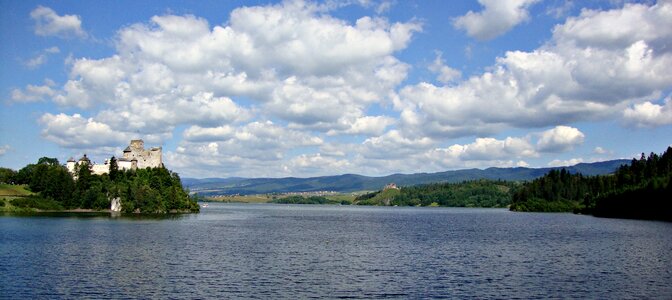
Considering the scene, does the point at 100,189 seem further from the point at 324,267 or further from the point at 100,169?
the point at 324,267

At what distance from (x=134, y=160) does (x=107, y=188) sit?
62.4 ft

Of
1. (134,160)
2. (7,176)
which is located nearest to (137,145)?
(134,160)

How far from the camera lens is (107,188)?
176875mm

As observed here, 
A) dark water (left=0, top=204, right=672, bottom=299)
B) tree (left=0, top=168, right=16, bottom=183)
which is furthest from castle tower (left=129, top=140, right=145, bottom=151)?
dark water (left=0, top=204, right=672, bottom=299)

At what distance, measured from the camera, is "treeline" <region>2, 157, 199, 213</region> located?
569ft

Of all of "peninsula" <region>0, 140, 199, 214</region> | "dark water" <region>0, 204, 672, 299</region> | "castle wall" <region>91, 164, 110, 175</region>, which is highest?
"castle wall" <region>91, 164, 110, 175</region>

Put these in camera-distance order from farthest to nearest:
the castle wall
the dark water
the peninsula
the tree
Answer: the tree < the castle wall < the peninsula < the dark water

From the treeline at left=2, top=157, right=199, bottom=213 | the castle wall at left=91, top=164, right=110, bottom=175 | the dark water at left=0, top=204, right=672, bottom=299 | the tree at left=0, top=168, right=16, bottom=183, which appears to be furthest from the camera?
the tree at left=0, top=168, right=16, bottom=183

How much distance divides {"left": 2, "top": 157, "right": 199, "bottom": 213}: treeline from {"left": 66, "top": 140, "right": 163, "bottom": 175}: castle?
16.9 feet

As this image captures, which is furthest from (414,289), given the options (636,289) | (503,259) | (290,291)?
(503,259)

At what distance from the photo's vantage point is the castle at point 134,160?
19062cm

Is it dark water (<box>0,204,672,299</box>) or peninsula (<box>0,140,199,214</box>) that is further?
peninsula (<box>0,140,199,214</box>)

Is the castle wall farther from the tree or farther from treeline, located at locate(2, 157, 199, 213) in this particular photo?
the tree

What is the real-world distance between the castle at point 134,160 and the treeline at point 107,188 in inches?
203
